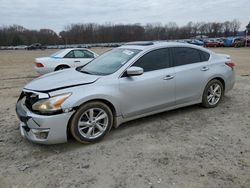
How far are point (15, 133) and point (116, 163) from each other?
217 cm

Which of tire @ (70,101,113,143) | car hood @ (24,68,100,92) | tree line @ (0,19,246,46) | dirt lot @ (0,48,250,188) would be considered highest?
tree line @ (0,19,246,46)

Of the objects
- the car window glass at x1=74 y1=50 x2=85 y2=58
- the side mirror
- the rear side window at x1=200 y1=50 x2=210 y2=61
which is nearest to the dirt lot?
the side mirror

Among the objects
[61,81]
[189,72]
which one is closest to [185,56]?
[189,72]

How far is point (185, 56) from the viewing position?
5383 millimetres

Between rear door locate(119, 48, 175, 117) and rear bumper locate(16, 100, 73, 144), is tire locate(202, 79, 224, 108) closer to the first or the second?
rear door locate(119, 48, 175, 117)

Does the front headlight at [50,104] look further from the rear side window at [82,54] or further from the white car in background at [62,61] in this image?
the rear side window at [82,54]

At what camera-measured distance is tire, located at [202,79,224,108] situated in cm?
566

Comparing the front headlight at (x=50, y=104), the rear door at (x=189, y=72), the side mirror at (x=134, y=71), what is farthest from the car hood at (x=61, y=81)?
the rear door at (x=189, y=72)

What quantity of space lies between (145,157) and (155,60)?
2.01m

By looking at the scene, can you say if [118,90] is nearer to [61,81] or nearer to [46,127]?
[61,81]

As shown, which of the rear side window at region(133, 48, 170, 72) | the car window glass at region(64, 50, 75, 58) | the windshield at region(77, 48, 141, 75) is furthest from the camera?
the car window glass at region(64, 50, 75, 58)

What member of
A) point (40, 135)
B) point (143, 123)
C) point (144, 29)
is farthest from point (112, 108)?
point (144, 29)

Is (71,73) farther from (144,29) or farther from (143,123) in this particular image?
(144,29)

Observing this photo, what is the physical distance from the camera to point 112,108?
14.3ft
